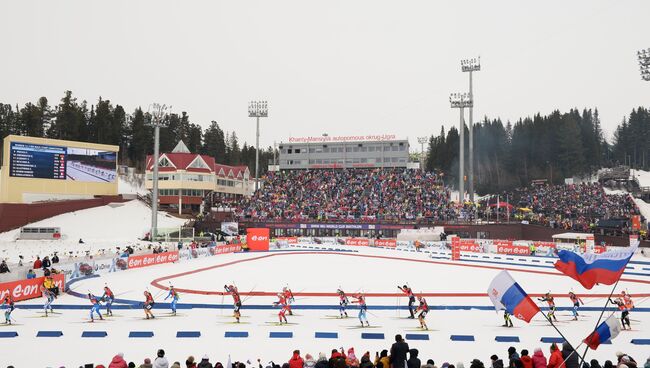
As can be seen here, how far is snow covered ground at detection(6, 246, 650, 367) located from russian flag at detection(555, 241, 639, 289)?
391 cm

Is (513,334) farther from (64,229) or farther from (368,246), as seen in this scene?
(64,229)

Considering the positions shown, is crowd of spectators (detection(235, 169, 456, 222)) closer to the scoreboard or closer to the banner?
the banner

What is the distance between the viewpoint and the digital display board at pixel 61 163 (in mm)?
59750

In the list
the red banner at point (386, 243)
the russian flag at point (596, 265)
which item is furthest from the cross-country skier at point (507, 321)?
the red banner at point (386, 243)

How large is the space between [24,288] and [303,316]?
14.7m

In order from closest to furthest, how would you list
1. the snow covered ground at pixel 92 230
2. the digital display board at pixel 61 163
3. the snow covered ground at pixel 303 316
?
the snow covered ground at pixel 303 316, the snow covered ground at pixel 92 230, the digital display board at pixel 61 163

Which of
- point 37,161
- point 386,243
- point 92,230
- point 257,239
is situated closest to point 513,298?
point 257,239

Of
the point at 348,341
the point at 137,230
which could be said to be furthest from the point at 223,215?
the point at 348,341

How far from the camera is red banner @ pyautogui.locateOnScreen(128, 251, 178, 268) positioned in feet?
128

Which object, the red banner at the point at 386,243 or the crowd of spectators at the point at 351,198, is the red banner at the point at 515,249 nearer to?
the red banner at the point at 386,243

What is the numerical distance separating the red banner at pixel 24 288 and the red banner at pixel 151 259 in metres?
10.7

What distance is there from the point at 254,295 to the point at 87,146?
47.1m

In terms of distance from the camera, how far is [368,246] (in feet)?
205

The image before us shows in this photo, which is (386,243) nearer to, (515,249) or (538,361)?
(515,249)
